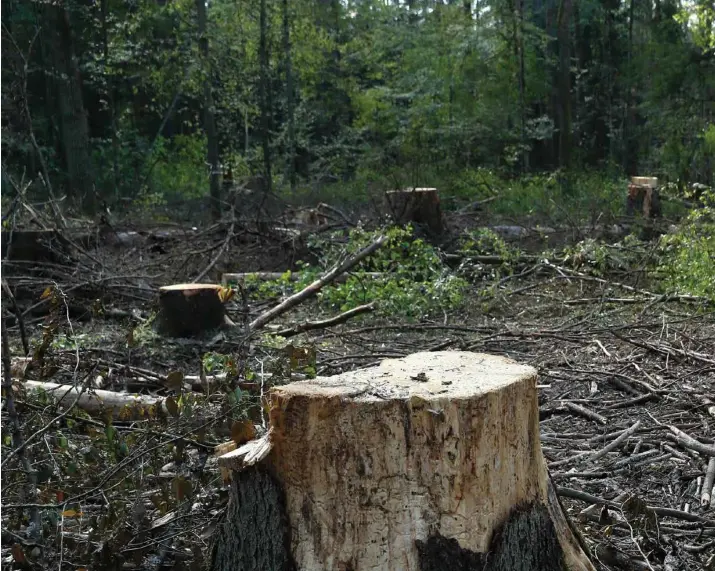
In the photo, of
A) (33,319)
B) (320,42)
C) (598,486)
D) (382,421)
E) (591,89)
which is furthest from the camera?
(591,89)

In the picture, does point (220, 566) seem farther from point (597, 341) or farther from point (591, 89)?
point (591, 89)

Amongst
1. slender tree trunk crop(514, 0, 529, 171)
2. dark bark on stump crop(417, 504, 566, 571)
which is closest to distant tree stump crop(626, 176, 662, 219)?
slender tree trunk crop(514, 0, 529, 171)

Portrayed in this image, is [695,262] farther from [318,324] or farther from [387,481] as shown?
[387,481]

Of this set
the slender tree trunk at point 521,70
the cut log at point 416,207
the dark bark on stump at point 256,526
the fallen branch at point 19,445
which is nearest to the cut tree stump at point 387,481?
the dark bark on stump at point 256,526

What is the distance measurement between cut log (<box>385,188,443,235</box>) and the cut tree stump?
847 centimetres

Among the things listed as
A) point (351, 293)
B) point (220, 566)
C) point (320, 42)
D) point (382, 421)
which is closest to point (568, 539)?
point (382, 421)

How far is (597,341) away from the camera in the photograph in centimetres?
704

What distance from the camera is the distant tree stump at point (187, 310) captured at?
750 cm

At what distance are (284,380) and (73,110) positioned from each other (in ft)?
46.5

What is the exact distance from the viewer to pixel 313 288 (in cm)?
867

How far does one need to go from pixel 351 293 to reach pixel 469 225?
4.95 metres

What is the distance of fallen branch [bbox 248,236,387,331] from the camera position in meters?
7.82

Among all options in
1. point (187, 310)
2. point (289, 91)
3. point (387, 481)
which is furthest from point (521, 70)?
point (387, 481)

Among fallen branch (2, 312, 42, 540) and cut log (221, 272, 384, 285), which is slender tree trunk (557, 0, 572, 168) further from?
fallen branch (2, 312, 42, 540)
